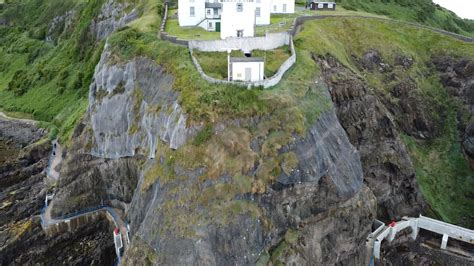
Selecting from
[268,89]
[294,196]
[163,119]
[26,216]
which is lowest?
[26,216]

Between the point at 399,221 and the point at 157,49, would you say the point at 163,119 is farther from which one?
the point at 399,221

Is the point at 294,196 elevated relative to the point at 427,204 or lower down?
elevated

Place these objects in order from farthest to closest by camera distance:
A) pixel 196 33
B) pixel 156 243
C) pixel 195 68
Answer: pixel 196 33 < pixel 195 68 < pixel 156 243

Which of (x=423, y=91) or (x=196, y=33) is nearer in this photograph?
(x=196, y=33)

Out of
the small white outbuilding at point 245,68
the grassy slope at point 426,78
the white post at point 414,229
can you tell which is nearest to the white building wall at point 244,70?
the small white outbuilding at point 245,68

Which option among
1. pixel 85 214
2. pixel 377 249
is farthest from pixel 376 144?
pixel 85 214

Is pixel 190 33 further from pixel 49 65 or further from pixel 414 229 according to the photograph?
pixel 49 65

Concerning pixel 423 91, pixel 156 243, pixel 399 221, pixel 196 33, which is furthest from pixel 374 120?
pixel 156 243

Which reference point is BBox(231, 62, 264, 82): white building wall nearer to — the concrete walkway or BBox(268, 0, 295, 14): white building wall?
the concrete walkway
